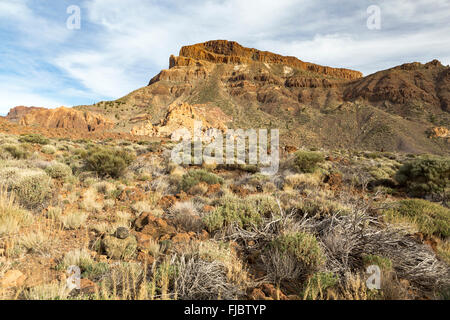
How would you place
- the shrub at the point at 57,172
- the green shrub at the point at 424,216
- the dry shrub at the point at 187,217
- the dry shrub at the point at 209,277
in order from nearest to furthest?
1. the dry shrub at the point at 209,277
2. the dry shrub at the point at 187,217
3. the green shrub at the point at 424,216
4. the shrub at the point at 57,172

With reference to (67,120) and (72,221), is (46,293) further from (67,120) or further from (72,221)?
(67,120)

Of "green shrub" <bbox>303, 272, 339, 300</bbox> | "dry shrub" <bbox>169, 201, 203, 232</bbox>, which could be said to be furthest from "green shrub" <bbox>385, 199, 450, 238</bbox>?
"dry shrub" <bbox>169, 201, 203, 232</bbox>

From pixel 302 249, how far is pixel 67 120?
173 feet

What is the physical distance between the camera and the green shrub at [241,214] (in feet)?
13.5

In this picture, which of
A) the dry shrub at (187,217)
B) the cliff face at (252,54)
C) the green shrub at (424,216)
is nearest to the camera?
the dry shrub at (187,217)

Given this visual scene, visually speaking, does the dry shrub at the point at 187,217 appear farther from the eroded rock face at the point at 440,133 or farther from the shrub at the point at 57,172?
the eroded rock face at the point at 440,133

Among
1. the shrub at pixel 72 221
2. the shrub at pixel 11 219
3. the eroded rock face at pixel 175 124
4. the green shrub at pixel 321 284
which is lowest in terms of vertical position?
the green shrub at pixel 321 284

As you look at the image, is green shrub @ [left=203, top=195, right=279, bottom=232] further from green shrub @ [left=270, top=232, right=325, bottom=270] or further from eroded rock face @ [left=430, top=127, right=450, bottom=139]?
eroded rock face @ [left=430, top=127, right=450, bottom=139]

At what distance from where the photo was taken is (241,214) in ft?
14.2

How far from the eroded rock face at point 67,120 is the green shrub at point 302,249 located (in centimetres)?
4778

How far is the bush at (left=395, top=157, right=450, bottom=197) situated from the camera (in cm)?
764

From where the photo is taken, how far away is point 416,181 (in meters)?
8.34

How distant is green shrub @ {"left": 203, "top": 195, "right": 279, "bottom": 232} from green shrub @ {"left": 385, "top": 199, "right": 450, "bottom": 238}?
2.59 m

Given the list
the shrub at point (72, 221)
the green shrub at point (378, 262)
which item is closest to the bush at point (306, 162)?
the green shrub at point (378, 262)
